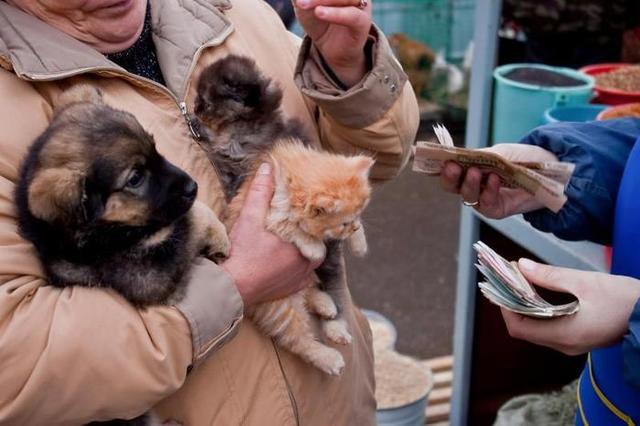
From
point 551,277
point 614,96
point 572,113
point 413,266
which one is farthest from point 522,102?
point 413,266

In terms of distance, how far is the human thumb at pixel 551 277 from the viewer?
4.87 ft

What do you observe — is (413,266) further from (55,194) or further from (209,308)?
(55,194)

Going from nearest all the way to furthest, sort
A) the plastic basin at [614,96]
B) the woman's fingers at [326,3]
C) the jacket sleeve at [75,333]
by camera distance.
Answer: the jacket sleeve at [75,333], the woman's fingers at [326,3], the plastic basin at [614,96]

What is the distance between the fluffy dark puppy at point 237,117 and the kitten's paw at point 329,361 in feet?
1.51

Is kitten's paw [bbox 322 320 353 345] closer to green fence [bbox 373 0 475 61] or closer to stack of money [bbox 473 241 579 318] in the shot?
stack of money [bbox 473 241 579 318]

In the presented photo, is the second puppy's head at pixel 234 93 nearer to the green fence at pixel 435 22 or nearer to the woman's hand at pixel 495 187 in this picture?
the woman's hand at pixel 495 187

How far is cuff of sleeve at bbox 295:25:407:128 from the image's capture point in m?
1.76

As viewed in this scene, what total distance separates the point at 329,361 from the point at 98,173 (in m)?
0.73

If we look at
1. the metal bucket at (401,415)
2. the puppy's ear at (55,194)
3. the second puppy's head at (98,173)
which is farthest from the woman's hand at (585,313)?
the metal bucket at (401,415)

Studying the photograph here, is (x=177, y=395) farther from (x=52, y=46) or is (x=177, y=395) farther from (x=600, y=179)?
(x=600, y=179)

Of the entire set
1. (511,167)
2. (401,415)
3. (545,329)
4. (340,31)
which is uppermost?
(340,31)

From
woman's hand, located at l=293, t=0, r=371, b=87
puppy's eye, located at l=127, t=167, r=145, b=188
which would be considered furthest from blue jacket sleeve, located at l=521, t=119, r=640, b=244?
puppy's eye, located at l=127, t=167, r=145, b=188

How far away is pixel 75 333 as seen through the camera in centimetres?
139

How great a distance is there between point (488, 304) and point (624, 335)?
176 centimetres
